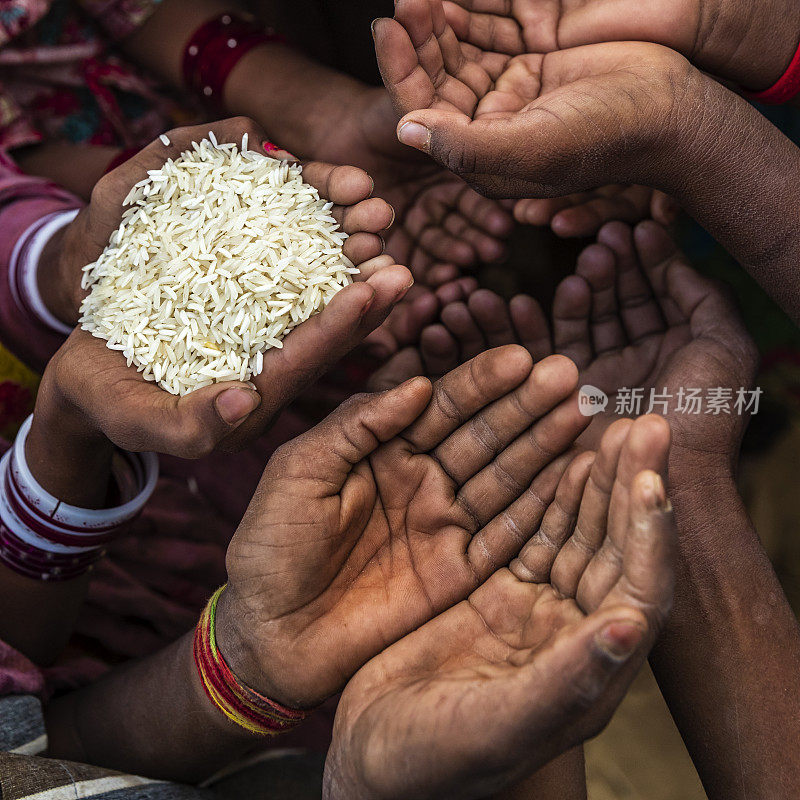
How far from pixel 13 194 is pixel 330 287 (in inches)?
31.9

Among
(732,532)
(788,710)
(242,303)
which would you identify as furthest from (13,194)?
(788,710)

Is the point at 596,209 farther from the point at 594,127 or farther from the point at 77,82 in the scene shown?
the point at 77,82

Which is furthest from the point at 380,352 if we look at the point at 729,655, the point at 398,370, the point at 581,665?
the point at 581,665

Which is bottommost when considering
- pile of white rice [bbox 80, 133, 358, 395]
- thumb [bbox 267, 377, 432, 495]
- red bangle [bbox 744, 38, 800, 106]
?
thumb [bbox 267, 377, 432, 495]

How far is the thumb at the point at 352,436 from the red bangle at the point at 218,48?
0.99 metres

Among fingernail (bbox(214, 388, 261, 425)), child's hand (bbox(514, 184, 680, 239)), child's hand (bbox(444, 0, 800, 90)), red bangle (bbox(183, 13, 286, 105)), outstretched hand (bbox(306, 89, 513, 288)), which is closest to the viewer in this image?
fingernail (bbox(214, 388, 261, 425))

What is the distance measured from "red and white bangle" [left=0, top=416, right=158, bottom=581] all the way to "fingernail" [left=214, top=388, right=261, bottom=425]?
45 cm

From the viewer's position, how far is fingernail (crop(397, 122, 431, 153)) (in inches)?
38.1

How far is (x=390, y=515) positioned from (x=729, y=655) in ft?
1.75

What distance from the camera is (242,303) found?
1.02m

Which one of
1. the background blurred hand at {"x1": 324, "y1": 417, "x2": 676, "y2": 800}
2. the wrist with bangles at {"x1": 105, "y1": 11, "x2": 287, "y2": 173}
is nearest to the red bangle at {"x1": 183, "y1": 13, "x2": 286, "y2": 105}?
the wrist with bangles at {"x1": 105, "y1": 11, "x2": 287, "y2": 173}

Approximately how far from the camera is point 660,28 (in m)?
1.11

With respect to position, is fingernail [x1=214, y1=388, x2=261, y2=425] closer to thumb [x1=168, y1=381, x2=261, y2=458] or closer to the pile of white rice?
thumb [x1=168, y1=381, x2=261, y2=458]

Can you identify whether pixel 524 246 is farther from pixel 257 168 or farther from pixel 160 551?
pixel 160 551
